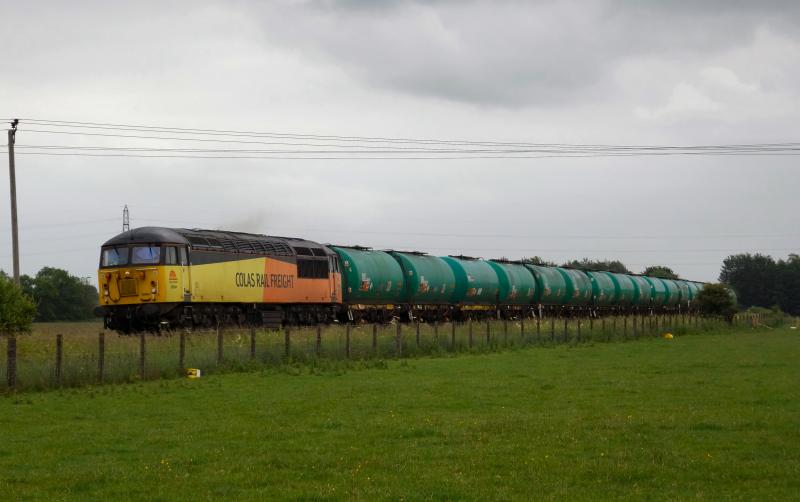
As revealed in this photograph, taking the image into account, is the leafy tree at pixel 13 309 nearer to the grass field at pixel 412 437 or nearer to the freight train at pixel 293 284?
the freight train at pixel 293 284

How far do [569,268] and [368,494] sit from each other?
7003 cm

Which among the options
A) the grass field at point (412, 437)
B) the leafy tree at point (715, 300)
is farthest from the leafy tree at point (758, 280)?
the grass field at point (412, 437)

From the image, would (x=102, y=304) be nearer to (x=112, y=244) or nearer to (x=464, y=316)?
(x=112, y=244)

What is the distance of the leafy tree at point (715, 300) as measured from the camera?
279 ft

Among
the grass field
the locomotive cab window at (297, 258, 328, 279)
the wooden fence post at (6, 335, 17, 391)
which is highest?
the locomotive cab window at (297, 258, 328, 279)

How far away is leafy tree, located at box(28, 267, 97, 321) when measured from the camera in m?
99.5

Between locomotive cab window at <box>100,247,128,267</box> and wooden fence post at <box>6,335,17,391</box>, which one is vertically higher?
locomotive cab window at <box>100,247,128,267</box>

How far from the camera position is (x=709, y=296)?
86.7m

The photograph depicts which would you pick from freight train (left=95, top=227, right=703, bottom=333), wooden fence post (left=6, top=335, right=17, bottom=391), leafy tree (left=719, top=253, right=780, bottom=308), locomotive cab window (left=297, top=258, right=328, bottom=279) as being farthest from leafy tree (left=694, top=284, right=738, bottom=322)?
leafy tree (left=719, top=253, right=780, bottom=308)

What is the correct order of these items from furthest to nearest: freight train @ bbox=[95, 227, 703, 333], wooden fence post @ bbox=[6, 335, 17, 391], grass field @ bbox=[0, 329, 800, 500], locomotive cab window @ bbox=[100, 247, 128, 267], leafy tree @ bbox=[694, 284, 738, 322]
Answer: leafy tree @ bbox=[694, 284, 738, 322]
locomotive cab window @ bbox=[100, 247, 128, 267]
freight train @ bbox=[95, 227, 703, 333]
wooden fence post @ bbox=[6, 335, 17, 391]
grass field @ bbox=[0, 329, 800, 500]

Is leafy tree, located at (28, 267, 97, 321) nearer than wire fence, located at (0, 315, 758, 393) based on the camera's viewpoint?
No

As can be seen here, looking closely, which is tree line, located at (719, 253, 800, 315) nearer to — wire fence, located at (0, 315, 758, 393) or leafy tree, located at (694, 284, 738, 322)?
leafy tree, located at (694, 284, 738, 322)

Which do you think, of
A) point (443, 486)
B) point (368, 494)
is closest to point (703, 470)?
point (443, 486)

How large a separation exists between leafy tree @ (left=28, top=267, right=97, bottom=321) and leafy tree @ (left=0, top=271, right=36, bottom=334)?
198ft
